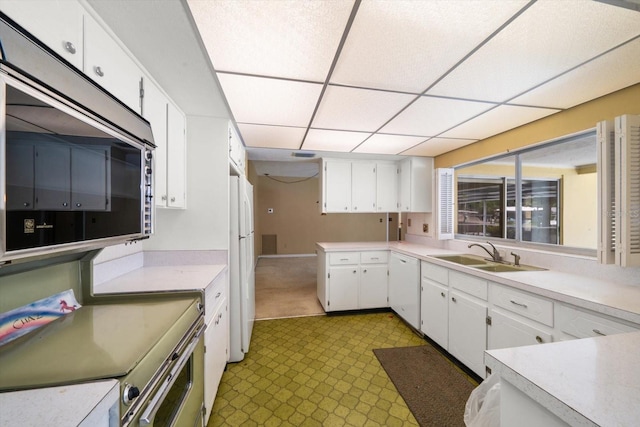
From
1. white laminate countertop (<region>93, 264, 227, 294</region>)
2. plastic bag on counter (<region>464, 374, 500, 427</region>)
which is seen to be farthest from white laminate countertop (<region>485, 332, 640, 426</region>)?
white laminate countertop (<region>93, 264, 227, 294</region>)

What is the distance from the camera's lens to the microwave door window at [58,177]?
0.56 meters

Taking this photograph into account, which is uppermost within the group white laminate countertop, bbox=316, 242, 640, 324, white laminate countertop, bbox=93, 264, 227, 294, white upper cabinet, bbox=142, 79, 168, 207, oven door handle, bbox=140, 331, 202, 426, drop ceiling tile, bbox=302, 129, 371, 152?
drop ceiling tile, bbox=302, 129, 371, 152

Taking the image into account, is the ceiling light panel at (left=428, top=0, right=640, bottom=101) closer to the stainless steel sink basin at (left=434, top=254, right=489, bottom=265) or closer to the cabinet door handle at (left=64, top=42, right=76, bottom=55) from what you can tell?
the stainless steel sink basin at (left=434, top=254, right=489, bottom=265)

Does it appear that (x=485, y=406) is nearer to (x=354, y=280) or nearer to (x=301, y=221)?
(x=354, y=280)

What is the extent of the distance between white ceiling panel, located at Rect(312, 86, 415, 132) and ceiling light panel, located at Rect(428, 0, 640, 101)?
0.33m

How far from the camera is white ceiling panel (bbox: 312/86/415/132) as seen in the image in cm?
172

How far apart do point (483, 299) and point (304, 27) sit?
222 centimetres

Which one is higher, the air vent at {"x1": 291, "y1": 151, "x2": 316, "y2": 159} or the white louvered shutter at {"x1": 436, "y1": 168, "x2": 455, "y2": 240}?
the air vent at {"x1": 291, "y1": 151, "x2": 316, "y2": 159}

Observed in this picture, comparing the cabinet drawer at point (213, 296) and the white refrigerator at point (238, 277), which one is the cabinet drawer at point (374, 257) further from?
the cabinet drawer at point (213, 296)

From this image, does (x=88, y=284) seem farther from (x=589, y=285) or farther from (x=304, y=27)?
(x=589, y=285)

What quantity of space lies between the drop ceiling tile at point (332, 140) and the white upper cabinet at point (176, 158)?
3.91 feet

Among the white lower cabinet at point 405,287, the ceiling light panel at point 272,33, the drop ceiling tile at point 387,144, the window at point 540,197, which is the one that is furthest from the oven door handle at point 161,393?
the window at point 540,197

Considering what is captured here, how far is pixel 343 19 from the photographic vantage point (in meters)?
1.07

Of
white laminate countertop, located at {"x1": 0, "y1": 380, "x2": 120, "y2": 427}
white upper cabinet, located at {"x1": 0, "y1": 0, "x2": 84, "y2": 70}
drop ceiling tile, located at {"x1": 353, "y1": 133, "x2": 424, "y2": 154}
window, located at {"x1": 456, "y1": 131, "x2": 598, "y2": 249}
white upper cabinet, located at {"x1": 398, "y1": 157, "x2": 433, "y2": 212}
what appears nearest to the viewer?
white laminate countertop, located at {"x1": 0, "y1": 380, "x2": 120, "y2": 427}
